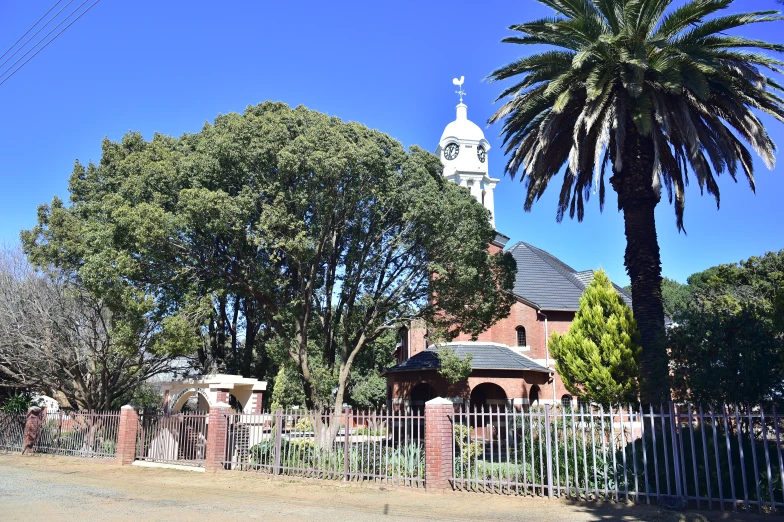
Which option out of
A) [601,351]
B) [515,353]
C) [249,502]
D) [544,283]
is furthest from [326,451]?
[544,283]

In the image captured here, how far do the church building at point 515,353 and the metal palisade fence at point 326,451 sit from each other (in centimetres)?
909

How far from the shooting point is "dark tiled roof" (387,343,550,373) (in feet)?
93.2

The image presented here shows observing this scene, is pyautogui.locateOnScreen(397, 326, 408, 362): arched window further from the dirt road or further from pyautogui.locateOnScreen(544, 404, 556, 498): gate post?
pyautogui.locateOnScreen(544, 404, 556, 498): gate post

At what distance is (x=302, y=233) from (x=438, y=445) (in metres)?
6.71

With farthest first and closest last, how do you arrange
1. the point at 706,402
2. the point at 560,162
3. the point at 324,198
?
the point at 560,162 < the point at 324,198 < the point at 706,402

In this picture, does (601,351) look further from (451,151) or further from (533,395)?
(451,151)

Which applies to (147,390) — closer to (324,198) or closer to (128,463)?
(128,463)

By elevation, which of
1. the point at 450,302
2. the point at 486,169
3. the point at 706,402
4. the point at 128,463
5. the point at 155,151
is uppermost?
the point at 486,169

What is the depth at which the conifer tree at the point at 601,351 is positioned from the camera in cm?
2281

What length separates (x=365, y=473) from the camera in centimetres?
1533

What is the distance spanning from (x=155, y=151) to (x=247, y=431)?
1040 centimetres

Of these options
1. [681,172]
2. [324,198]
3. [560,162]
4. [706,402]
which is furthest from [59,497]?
[681,172]

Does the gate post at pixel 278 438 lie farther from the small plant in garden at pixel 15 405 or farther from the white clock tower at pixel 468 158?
the white clock tower at pixel 468 158

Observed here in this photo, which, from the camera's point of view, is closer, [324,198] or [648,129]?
[648,129]
